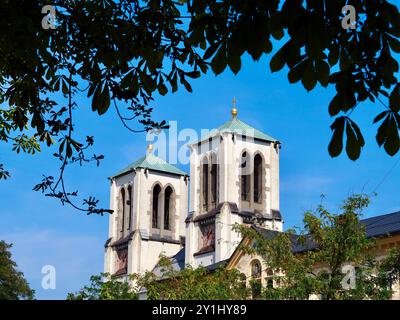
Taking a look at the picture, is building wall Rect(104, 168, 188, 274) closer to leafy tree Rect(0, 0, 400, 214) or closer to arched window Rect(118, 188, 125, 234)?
arched window Rect(118, 188, 125, 234)

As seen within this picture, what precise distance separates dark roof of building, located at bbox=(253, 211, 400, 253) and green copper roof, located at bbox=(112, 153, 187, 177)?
46859 mm

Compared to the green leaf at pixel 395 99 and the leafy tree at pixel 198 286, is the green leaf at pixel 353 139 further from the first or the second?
the leafy tree at pixel 198 286

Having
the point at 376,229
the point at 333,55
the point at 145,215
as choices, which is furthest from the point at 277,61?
the point at 145,215

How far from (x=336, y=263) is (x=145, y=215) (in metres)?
59.8

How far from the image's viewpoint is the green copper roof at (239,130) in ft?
247

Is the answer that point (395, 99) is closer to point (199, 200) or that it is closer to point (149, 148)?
point (199, 200)

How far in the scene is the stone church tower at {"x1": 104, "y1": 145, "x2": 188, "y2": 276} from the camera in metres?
84.7

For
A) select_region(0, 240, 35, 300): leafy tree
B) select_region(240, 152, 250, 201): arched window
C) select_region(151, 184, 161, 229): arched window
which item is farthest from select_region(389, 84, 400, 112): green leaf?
select_region(151, 184, 161, 229): arched window

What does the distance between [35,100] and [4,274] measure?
50.9 metres

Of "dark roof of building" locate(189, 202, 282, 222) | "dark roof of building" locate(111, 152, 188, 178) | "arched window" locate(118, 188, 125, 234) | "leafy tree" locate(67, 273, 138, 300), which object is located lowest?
"leafy tree" locate(67, 273, 138, 300)

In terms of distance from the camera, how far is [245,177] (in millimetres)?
75500

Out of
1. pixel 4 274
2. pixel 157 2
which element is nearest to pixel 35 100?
pixel 157 2
